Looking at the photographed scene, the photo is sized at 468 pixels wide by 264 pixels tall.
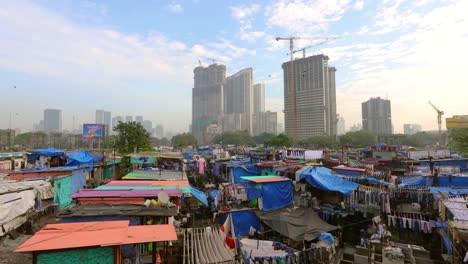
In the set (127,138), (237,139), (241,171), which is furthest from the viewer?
(237,139)

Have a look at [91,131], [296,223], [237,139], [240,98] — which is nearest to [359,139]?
[237,139]

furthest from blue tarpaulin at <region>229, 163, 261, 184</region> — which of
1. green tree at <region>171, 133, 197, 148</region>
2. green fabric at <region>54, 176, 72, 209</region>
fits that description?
green tree at <region>171, 133, 197, 148</region>

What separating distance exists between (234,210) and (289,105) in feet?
307

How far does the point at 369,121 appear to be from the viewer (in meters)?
122

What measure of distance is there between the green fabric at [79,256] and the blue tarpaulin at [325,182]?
10325mm

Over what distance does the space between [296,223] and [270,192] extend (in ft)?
7.61

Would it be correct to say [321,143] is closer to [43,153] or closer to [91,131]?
[91,131]

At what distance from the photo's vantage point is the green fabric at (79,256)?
15.2ft

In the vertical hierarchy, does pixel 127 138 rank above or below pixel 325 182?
above

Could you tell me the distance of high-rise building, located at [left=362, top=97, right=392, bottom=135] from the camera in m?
117

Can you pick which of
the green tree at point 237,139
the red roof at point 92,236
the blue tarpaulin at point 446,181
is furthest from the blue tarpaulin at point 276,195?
the green tree at point 237,139

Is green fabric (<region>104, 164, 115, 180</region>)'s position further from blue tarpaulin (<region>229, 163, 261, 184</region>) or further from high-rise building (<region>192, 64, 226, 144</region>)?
high-rise building (<region>192, 64, 226, 144</region>)

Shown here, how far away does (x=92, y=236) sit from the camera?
5066 mm

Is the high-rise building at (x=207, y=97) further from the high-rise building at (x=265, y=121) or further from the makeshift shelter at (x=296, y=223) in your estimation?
the makeshift shelter at (x=296, y=223)
